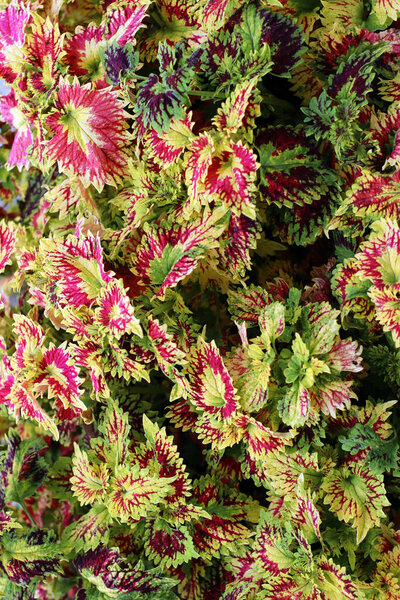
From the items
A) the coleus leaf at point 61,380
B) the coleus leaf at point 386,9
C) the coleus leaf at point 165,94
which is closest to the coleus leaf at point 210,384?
the coleus leaf at point 61,380

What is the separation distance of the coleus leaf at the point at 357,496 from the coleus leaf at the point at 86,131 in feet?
1.35

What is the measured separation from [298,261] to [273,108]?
220 millimetres

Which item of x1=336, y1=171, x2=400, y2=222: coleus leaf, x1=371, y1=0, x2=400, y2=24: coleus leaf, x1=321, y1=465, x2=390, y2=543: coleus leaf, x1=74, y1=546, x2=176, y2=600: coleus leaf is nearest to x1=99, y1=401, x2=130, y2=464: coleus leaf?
x1=74, y1=546, x2=176, y2=600: coleus leaf

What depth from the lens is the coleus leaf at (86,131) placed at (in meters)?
0.79

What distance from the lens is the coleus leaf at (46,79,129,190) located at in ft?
2.59

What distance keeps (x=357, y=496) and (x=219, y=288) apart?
0.96 feet

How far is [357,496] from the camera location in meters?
0.78

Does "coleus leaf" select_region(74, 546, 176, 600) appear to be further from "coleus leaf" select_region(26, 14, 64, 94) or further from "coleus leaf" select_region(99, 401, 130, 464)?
"coleus leaf" select_region(26, 14, 64, 94)

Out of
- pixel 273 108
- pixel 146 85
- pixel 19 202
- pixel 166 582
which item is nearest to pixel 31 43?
pixel 146 85

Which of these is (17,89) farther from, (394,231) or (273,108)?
(394,231)

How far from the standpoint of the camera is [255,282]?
0.94m

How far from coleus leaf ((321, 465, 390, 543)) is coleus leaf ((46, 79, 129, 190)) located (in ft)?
1.35

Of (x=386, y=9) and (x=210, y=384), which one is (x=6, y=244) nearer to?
(x=210, y=384)

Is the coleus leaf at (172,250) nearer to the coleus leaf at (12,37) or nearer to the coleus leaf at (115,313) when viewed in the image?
the coleus leaf at (115,313)
